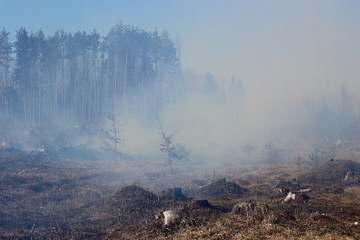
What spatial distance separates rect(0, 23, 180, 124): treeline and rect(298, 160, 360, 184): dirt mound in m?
44.6

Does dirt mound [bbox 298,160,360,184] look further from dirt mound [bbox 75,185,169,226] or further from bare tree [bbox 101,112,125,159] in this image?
bare tree [bbox 101,112,125,159]

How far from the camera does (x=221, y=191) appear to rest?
62.3 ft

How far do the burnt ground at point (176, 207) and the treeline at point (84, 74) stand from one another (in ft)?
112

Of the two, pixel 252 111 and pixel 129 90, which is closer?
pixel 129 90

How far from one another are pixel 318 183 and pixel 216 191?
7.16 metres

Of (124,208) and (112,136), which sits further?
(112,136)

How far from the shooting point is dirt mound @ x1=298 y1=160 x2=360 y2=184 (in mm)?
20938

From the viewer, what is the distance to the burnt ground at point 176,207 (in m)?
9.31

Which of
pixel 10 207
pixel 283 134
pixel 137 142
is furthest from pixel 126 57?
pixel 10 207

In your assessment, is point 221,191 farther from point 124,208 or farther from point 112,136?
point 112,136

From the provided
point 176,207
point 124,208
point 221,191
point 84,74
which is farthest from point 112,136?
point 176,207

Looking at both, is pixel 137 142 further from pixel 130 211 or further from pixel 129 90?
pixel 130 211

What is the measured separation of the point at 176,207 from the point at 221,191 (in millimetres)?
5919

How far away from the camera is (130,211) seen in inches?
571
